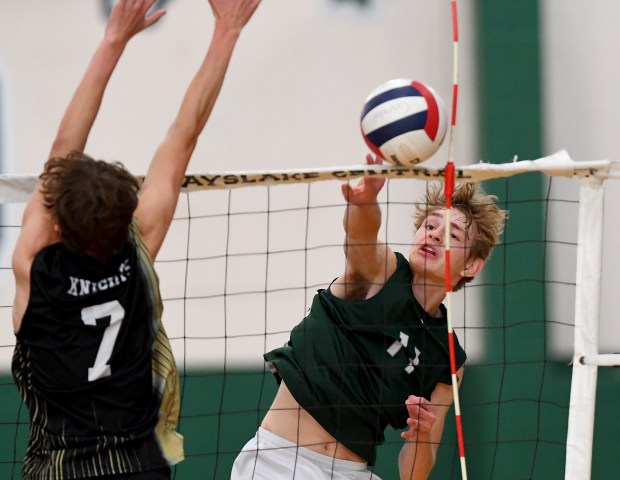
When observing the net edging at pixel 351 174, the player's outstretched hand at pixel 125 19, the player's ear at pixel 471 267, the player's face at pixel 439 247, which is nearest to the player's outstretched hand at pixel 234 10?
the player's outstretched hand at pixel 125 19

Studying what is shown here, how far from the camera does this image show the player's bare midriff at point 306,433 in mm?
3758

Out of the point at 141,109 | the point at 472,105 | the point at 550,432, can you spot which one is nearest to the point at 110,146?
the point at 141,109

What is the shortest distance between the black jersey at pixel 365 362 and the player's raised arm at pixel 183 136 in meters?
1.01

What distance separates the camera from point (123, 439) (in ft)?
8.96

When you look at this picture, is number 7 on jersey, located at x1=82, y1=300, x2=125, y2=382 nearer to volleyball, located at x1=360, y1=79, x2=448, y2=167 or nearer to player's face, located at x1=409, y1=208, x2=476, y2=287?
volleyball, located at x1=360, y1=79, x2=448, y2=167

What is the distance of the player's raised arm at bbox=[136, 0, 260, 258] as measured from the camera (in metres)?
2.89

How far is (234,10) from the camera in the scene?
10.2ft

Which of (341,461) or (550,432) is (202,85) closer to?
(341,461)

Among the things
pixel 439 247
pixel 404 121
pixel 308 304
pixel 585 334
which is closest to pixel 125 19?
pixel 404 121

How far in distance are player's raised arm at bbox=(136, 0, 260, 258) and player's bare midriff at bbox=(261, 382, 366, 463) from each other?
1087 millimetres

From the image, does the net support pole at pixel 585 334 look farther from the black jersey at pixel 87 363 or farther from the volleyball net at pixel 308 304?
the black jersey at pixel 87 363

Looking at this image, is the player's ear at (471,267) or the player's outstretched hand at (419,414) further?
the player's ear at (471,267)

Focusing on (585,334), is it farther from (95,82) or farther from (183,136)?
(95,82)

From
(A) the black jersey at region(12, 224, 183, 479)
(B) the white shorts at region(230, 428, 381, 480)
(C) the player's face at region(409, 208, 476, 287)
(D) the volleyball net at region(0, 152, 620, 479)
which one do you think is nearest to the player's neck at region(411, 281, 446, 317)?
(C) the player's face at region(409, 208, 476, 287)
